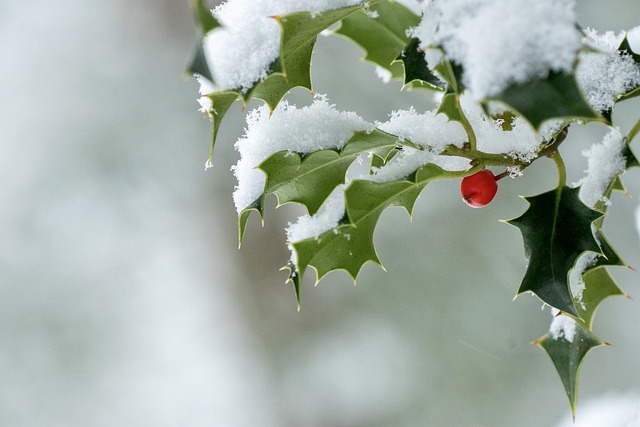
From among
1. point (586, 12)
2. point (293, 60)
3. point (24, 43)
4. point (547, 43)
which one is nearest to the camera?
point (547, 43)

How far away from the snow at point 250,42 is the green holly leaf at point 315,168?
9 cm

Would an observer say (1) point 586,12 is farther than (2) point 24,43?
No

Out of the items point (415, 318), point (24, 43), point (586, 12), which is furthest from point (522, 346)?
point (24, 43)

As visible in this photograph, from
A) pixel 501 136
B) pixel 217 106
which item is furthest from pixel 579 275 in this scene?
pixel 217 106

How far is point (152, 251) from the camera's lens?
2695mm

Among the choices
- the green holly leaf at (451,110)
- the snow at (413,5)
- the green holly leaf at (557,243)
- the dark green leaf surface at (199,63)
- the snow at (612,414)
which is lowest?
the snow at (612,414)

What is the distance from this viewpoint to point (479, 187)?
2.07 ft

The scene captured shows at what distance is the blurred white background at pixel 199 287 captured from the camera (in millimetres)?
2420

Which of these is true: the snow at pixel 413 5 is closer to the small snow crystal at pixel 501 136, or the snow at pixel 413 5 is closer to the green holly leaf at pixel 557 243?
the small snow crystal at pixel 501 136

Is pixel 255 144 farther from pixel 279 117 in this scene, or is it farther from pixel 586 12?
pixel 586 12

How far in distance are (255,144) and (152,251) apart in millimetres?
2187

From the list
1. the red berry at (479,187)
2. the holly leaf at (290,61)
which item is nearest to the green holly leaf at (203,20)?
the holly leaf at (290,61)

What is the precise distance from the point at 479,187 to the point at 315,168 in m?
0.16

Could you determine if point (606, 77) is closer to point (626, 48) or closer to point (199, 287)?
point (626, 48)
